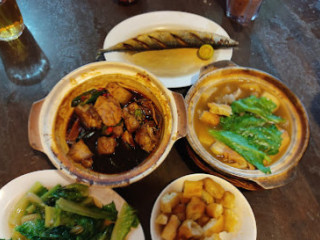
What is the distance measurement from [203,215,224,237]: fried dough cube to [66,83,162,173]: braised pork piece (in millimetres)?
492

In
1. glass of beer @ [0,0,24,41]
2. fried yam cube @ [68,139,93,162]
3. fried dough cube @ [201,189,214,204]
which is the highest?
glass of beer @ [0,0,24,41]

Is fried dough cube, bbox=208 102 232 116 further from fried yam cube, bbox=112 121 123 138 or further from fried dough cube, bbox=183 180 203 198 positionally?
fried yam cube, bbox=112 121 123 138

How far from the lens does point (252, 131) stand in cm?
177

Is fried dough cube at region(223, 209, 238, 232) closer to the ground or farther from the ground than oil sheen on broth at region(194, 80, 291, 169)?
closer to the ground

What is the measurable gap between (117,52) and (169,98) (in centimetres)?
98

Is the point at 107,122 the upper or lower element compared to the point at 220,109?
upper

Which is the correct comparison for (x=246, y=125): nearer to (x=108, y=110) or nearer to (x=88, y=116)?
(x=108, y=110)

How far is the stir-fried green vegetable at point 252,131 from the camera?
1669mm

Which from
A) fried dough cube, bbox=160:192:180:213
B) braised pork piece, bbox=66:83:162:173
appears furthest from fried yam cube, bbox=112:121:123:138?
fried dough cube, bbox=160:192:180:213

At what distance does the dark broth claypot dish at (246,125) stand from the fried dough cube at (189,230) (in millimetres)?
347

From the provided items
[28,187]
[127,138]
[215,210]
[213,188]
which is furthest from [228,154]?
[28,187]

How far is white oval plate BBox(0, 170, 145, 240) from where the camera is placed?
1.46 metres

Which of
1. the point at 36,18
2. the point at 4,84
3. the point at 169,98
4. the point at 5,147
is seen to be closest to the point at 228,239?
the point at 169,98

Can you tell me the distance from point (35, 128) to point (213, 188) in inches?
39.3
